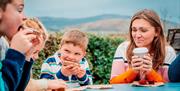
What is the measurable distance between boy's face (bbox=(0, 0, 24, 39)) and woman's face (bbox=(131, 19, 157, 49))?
1400 mm

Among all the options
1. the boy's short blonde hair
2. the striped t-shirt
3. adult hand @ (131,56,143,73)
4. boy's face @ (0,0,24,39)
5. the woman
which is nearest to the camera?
boy's face @ (0,0,24,39)

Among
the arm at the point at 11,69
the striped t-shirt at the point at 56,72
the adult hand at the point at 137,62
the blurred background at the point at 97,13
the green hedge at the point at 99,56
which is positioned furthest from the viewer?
the blurred background at the point at 97,13

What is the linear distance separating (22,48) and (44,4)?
633 cm

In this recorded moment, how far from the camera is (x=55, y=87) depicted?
2115mm

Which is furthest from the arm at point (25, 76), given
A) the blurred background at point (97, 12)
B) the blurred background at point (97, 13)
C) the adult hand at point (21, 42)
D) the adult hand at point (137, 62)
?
the blurred background at point (97, 12)

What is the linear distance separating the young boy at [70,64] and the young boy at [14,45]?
4.19 feet

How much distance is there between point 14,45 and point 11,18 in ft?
0.39

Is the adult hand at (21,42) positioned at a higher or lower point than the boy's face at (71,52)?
higher

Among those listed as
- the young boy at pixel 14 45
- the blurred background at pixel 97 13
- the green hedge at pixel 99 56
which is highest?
the blurred background at pixel 97 13

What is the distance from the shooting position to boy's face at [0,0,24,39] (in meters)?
1.61

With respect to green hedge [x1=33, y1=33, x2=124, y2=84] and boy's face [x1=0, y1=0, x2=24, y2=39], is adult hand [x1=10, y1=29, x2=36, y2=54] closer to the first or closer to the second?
boy's face [x1=0, y1=0, x2=24, y2=39]

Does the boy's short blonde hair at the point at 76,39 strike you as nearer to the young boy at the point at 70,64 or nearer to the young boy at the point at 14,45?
the young boy at the point at 70,64

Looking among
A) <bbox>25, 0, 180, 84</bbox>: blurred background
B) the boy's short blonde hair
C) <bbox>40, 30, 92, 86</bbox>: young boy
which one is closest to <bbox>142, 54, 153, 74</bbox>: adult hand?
<bbox>40, 30, 92, 86</bbox>: young boy

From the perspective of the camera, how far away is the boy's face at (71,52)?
3.02 meters
